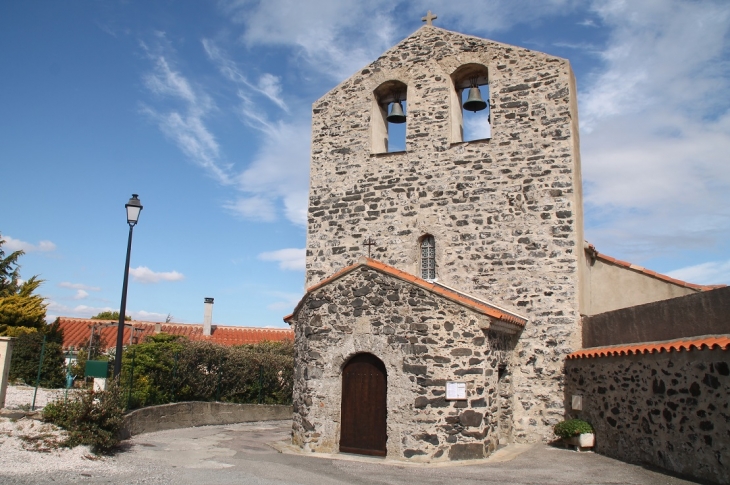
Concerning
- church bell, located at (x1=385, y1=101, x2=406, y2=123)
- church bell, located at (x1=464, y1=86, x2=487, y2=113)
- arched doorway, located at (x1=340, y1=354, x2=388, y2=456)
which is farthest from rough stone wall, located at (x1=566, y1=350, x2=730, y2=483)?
church bell, located at (x1=385, y1=101, x2=406, y2=123)

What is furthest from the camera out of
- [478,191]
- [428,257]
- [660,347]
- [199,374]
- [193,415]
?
[199,374]

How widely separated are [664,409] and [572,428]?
8.07 ft

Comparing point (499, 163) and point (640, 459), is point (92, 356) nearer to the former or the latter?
point (499, 163)

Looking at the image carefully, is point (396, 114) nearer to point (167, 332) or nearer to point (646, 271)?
point (646, 271)

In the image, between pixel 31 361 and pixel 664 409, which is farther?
pixel 31 361

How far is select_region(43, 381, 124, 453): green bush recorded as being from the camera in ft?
30.0

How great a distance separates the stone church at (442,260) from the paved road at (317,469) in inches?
23.2

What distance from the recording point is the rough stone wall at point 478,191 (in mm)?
11922

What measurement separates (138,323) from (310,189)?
16212mm

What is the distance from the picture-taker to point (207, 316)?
26922mm

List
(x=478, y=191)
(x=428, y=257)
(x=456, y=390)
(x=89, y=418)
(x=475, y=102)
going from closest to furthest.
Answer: (x=89, y=418) → (x=456, y=390) → (x=478, y=191) → (x=428, y=257) → (x=475, y=102)

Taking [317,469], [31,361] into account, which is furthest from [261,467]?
[31,361]

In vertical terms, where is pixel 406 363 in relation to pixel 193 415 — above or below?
above

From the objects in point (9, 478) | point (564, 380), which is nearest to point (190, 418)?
point (9, 478)
